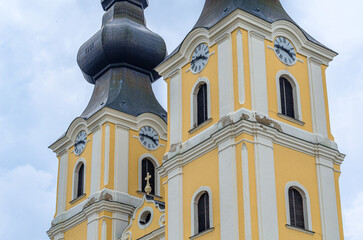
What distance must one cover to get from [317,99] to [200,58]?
369 cm

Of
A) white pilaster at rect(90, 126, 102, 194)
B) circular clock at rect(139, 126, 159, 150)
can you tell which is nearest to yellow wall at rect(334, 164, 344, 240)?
circular clock at rect(139, 126, 159, 150)

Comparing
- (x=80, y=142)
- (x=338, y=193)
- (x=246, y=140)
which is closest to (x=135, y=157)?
(x=80, y=142)

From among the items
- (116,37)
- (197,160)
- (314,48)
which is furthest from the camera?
(116,37)

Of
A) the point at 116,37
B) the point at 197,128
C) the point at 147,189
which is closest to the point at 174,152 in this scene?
the point at 197,128

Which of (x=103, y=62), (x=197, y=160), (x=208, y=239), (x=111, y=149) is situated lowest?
(x=208, y=239)

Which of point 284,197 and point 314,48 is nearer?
point 284,197

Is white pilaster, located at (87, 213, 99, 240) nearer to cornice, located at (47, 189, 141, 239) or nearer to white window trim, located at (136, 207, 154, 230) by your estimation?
cornice, located at (47, 189, 141, 239)

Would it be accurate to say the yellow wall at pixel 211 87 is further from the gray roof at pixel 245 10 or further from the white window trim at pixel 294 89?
the white window trim at pixel 294 89

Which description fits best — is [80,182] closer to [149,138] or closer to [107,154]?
[107,154]

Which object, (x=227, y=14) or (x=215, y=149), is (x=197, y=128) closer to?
(x=215, y=149)

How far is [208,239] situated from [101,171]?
302 inches

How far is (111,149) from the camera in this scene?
3080cm

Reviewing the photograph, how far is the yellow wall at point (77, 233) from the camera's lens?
1190 inches

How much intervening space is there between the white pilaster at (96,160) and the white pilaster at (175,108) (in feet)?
14.7
